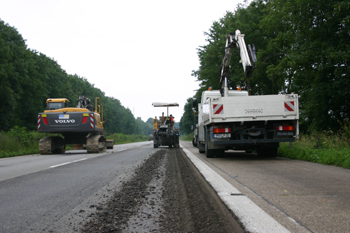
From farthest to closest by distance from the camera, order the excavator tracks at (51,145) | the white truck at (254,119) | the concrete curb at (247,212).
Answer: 1. the excavator tracks at (51,145)
2. the white truck at (254,119)
3. the concrete curb at (247,212)

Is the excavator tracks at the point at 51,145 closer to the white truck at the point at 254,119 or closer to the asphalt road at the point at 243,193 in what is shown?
the white truck at the point at 254,119

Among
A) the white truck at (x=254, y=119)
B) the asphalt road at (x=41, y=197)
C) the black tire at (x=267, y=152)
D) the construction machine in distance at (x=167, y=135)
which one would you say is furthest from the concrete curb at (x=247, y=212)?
the construction machine in distance at (x=167, y=135)

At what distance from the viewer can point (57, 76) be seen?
203 ft

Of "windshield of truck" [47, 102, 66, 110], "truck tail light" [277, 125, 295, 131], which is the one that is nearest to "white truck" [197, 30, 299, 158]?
"truck tail light" [277, 125, 295, 131]

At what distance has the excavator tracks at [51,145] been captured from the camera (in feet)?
55.6

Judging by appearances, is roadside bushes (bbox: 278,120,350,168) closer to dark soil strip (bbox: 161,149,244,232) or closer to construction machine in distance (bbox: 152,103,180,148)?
dark soil strip (bbox: 161,149,244,232)

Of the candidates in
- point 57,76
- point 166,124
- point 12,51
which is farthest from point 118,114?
point 166,124

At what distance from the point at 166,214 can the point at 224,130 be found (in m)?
7.50

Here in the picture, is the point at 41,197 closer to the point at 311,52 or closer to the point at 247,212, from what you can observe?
the point at 247,212

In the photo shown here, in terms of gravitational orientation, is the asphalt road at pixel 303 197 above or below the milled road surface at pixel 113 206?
above

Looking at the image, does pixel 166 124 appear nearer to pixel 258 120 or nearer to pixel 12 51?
pixel 258 120

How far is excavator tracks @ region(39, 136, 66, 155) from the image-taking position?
16953 millimetres

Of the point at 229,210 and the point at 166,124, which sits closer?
the point at 229,210

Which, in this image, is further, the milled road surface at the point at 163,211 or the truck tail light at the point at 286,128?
the truck tail light at the point at 286,128
